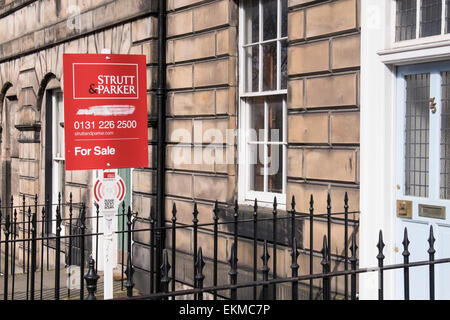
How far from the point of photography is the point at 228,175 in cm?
775

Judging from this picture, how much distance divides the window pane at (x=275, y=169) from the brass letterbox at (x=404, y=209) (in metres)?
1.68

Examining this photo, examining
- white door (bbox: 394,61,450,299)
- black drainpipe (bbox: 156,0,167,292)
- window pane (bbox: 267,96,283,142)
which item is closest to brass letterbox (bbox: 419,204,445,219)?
white door (bbox: 394,61,450,299)

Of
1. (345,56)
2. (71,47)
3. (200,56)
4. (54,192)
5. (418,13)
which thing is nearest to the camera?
(418,13)

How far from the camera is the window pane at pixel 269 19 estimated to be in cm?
738

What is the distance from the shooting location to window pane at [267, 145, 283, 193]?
734 cm

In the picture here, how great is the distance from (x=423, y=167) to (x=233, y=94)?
2.78 meters

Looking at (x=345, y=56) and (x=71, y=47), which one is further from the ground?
(x=71, y=47)

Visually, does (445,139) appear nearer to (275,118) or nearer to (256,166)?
(275,118)

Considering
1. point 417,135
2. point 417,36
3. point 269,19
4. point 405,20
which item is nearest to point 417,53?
point 417,36

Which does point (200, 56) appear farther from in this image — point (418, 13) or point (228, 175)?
point (418, 13)

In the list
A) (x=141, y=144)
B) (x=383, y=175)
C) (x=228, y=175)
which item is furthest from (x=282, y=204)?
(x=141, y=144)

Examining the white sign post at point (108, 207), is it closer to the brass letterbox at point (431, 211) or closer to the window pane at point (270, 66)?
the window pane at point (270, 66)

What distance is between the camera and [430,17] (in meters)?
5.71

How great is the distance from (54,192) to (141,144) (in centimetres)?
712
